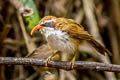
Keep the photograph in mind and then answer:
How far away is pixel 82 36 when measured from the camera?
7.72ft

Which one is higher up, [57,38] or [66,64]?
[57,38]

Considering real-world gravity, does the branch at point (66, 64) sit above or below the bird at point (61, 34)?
below

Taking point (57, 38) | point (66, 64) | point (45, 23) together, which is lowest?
point (66, 64)

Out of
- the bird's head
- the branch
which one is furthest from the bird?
the branch

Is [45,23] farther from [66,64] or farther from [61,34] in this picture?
[66,64]

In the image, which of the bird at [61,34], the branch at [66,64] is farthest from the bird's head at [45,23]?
the branch at [66,64]

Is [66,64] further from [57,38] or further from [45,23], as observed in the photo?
[45,23]

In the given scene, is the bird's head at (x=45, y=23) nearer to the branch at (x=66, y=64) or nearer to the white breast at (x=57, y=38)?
the white breast at (x=57, y=38)

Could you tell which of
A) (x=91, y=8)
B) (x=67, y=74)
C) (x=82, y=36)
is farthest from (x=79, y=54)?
(x=82, y=36)

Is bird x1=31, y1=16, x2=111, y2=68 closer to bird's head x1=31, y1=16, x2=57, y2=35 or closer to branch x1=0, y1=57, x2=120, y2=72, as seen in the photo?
bird's head x1=31, y1=16, x2=57, y2=35

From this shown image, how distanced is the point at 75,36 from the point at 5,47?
1.38m

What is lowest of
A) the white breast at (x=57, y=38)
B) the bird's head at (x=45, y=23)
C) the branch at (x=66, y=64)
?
the branch at (x=66, y=64)

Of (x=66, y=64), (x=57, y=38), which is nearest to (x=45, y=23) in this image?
(x=57, y=38)

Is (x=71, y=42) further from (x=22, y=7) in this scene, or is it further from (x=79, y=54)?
(x=79, y=54)
